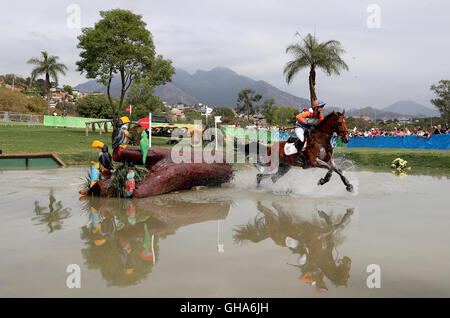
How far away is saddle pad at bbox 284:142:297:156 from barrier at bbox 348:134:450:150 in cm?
1574

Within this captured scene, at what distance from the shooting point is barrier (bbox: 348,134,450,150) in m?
22.2

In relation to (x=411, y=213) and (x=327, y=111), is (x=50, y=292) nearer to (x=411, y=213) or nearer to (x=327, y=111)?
(x=411, y=213)

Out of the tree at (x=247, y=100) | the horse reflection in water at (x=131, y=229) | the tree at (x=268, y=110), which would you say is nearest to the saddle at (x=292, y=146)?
the horse reflection in water at (x=131, y=229)

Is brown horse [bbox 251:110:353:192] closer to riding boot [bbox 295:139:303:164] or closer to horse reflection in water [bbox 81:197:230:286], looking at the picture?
riding boot [bbox 295:139:303:164]

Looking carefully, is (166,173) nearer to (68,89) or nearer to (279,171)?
(279,171)

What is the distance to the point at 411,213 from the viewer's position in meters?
7.12

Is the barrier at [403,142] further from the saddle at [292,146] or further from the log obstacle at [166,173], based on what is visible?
the log obstacle at [166,173]

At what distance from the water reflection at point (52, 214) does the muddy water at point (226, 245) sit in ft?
0.07

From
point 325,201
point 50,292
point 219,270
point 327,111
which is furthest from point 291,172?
point 50,292

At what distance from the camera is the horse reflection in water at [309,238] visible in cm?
411

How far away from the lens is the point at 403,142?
2577cm

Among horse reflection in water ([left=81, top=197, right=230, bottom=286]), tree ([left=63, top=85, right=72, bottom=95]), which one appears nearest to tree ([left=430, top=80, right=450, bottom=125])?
horse reflection in water ([left=81, top=197, right=230, bottom=286])

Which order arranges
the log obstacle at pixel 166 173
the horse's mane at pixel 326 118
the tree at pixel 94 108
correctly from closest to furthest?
the log obstacle at pixel 166 173
the horse's mane at pixel 326 118
the tree at pixel 94 108
